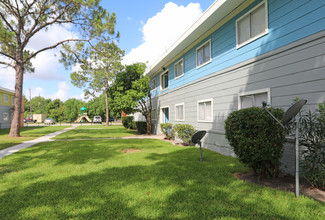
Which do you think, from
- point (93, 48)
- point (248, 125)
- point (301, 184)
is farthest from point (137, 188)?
point (93, 48)

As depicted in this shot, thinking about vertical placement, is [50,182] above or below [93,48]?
below

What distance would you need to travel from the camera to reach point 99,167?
19.2 ft

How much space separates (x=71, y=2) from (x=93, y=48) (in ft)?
12.9

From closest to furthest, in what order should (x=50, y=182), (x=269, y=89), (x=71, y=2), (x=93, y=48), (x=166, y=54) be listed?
(x=50, y=182) < (x=269, y=89) < (x=166, y=54) < (x=71, y=2) < (x=93, y=48)

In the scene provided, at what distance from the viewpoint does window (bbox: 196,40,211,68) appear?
30.3 ft

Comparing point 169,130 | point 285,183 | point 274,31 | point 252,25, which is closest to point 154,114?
point 169,130

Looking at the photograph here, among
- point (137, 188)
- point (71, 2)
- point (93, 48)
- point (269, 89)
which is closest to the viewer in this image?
point (137, 188)

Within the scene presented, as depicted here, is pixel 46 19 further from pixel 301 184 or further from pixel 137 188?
pixel 301 184

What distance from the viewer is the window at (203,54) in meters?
9.24

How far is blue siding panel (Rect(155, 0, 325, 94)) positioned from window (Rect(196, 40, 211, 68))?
31 centimetres

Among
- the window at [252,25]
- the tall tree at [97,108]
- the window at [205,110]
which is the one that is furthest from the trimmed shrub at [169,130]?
the tall tree at [97,108]

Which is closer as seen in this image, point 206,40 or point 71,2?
point 206,40

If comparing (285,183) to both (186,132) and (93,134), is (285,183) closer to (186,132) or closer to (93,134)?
(186,132)

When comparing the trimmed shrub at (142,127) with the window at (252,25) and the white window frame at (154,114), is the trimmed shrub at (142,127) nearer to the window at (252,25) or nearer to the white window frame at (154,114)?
the white window frame at (154,114)
